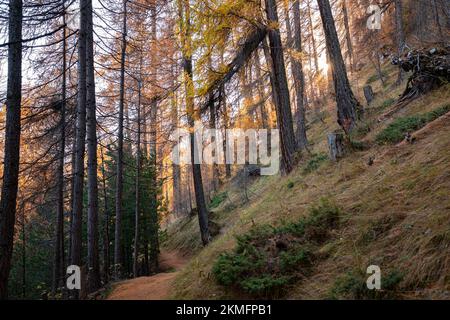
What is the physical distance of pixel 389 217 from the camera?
13.4 ft

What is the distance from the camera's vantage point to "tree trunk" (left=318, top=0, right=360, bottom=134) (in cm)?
890

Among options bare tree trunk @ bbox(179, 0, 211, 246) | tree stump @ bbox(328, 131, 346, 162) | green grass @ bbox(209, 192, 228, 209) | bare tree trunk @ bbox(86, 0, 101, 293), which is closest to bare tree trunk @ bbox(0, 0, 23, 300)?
bare tree trunk @ bbox(86, 0, 101, 293)

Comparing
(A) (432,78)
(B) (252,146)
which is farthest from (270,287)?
(B) (252,146)

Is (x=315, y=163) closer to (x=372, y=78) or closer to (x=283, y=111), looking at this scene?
(x=283, y=111)

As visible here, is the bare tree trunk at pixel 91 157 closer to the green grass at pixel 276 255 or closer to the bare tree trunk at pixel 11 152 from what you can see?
the bare tree trunk at pixel 11 152

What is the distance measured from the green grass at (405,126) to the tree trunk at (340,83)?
194cm

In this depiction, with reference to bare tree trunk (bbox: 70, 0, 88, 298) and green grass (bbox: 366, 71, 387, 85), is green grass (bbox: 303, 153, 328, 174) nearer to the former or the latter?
bare tree trunk (bbox: 70, 0, 88, 298)

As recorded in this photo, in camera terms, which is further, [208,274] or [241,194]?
[241,194]

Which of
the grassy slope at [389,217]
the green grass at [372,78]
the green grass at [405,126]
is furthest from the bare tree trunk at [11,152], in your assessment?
the green grass at [372,78]

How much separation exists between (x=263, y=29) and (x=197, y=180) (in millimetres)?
5572

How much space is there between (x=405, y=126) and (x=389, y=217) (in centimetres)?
305

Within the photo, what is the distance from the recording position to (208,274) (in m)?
5.10

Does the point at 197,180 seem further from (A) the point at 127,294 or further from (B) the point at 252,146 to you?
(B) the point at 252,146

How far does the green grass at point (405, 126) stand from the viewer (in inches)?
244
